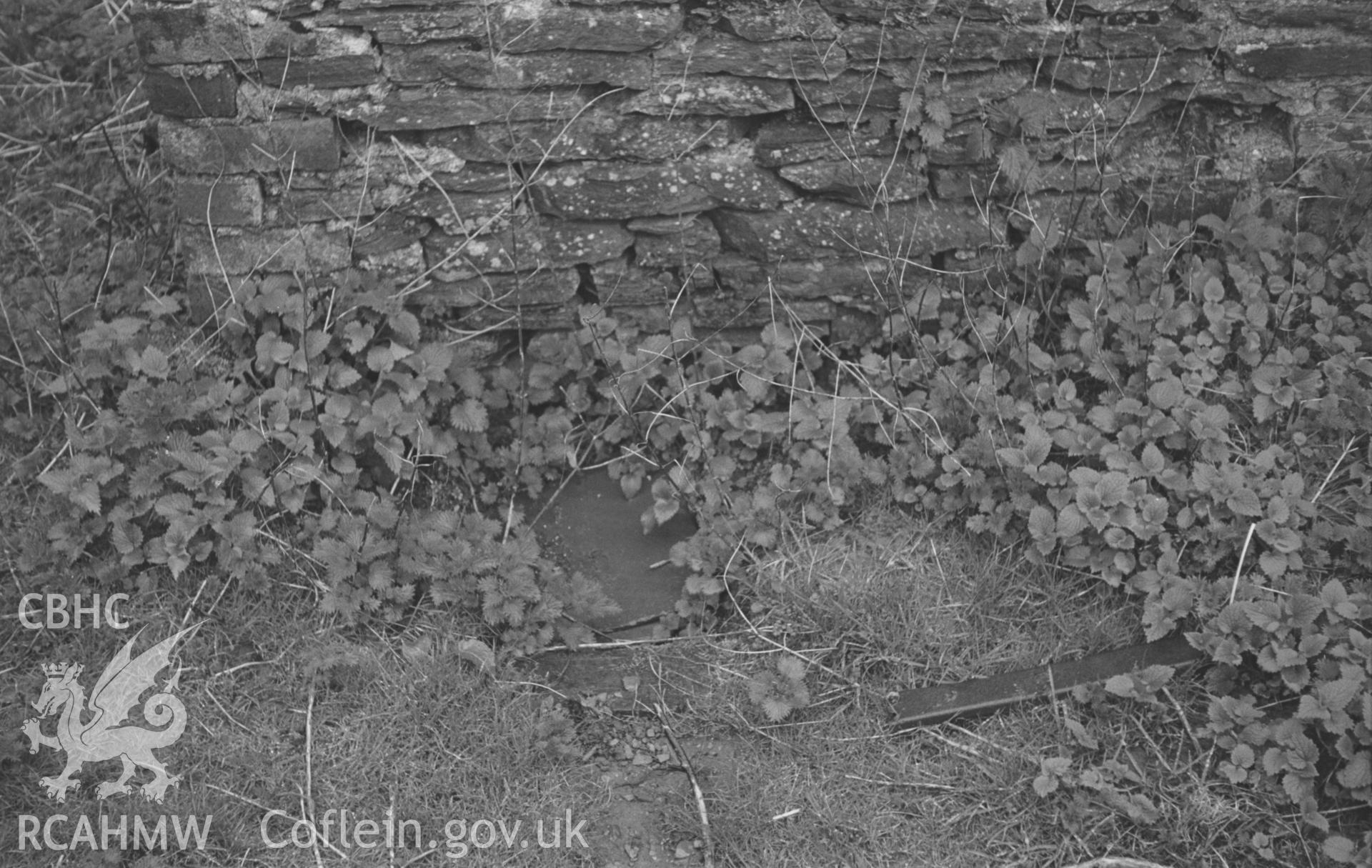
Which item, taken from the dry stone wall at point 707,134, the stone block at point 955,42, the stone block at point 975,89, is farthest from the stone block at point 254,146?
the stone block at point 975,89

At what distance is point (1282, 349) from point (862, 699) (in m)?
1.44

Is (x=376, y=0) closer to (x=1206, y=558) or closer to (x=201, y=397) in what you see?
(x=201, y=397)

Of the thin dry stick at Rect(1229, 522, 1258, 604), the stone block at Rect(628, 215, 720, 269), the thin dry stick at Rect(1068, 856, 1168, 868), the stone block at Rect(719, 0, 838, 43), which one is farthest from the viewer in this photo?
the stone block at Rect(628, 215, 720, 269)

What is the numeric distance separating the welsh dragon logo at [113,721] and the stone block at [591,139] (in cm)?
147

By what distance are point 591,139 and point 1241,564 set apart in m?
1.90

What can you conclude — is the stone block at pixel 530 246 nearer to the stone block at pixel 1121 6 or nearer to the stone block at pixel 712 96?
the stone block at pixel 712 96

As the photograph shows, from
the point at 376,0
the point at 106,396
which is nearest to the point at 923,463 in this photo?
the point at 376,0

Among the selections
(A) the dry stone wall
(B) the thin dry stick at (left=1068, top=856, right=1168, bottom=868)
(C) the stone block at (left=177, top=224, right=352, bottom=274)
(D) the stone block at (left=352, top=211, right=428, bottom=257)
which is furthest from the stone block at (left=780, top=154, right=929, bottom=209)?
(B) the thin dry stick at (left=1068, top=856, right=1168, bottom=868)

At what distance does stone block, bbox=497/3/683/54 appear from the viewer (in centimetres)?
285

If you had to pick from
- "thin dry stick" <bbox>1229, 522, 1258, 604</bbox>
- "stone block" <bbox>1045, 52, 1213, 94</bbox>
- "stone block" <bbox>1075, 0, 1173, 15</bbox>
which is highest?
"stone block" <bbox>1075, 0, 1173, 15</bbox>

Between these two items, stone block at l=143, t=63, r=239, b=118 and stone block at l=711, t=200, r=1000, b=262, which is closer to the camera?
stone block at l=143, t=63, r=239, b=118

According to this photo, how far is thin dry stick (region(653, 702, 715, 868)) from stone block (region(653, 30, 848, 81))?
5.30ft

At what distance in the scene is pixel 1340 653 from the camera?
2.41 meters

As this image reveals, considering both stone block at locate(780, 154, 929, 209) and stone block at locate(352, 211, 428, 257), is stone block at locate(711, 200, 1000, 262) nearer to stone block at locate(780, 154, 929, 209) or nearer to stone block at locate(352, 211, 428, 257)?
stone block at locate(780, 154, 929, 209)
